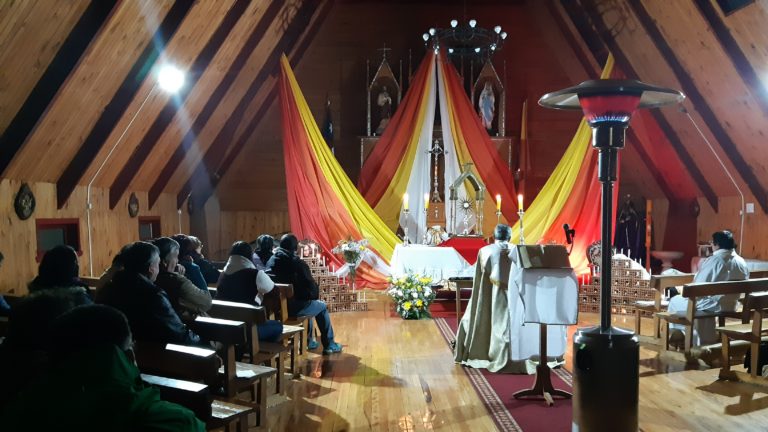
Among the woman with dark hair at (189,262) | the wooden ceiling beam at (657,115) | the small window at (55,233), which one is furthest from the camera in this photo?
the wooden ceiling beam at (657,115)

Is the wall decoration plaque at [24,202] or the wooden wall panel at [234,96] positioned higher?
the wooden wall panel at [234,96]

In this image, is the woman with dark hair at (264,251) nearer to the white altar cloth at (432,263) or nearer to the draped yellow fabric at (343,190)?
the white altar cloth at (432,263)

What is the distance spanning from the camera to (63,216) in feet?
18.5

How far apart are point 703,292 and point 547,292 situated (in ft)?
4.32

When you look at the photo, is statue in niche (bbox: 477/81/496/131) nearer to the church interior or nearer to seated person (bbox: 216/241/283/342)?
the church interior

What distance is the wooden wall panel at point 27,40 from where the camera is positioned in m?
3.61

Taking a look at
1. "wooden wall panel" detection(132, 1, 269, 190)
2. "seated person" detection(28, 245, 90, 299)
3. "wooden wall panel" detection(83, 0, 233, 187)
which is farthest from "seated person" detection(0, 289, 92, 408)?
"wooden wall panel" detection(132, 1, 269, 190)

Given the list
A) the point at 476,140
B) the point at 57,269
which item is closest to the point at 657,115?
the point at 476,140

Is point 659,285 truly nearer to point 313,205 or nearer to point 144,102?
point 313,205

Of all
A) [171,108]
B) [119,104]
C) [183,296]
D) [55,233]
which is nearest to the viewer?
[183,296]

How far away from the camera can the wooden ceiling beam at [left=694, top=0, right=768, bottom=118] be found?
5.77 meters

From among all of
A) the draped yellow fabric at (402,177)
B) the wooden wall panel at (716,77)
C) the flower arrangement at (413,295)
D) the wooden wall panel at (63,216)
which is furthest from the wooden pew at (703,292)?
the wooden wall panel at (63,216)

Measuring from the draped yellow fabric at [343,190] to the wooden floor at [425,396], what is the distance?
2650mm

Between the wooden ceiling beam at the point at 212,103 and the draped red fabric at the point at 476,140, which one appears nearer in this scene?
the wooden ceiling beam at the point at 212,103
